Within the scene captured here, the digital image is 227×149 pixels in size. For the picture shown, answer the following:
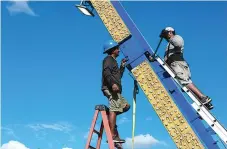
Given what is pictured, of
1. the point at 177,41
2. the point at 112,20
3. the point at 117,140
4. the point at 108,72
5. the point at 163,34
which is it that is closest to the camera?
the point at 117,140

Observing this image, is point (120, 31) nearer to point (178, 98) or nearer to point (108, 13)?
point (108, 13)

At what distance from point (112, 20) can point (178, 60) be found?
5.45ft

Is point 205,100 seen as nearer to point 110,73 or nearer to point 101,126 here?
point 110,73

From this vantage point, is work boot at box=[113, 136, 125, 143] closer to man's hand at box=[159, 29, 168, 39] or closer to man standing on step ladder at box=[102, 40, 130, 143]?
man standing on step ladder at box=[102, 40, 130, 143]

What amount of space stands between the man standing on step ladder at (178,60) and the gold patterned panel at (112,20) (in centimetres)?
80

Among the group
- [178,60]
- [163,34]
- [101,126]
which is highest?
[163,34]

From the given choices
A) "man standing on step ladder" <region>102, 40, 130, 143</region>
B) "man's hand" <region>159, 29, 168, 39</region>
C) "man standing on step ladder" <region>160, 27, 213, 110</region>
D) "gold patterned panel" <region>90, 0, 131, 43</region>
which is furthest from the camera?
"gold patterned panel" <region>90, 0, 131, 43</region>

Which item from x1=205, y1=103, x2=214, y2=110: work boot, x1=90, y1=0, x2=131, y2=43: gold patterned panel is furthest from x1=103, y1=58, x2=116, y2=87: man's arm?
x1=205, y1=103, x2=214, y2=110: work boot

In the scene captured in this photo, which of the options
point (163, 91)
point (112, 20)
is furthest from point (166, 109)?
point (112, 20)

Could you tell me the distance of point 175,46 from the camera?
8016 mm

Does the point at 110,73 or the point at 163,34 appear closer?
the point at 110,73

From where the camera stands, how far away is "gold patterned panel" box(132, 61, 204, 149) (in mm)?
7305

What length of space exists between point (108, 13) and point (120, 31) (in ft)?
1.80

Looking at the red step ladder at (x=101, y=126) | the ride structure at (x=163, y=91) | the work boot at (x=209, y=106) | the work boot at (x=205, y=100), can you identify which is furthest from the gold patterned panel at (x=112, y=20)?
the work boot at (x=209, y=106)
